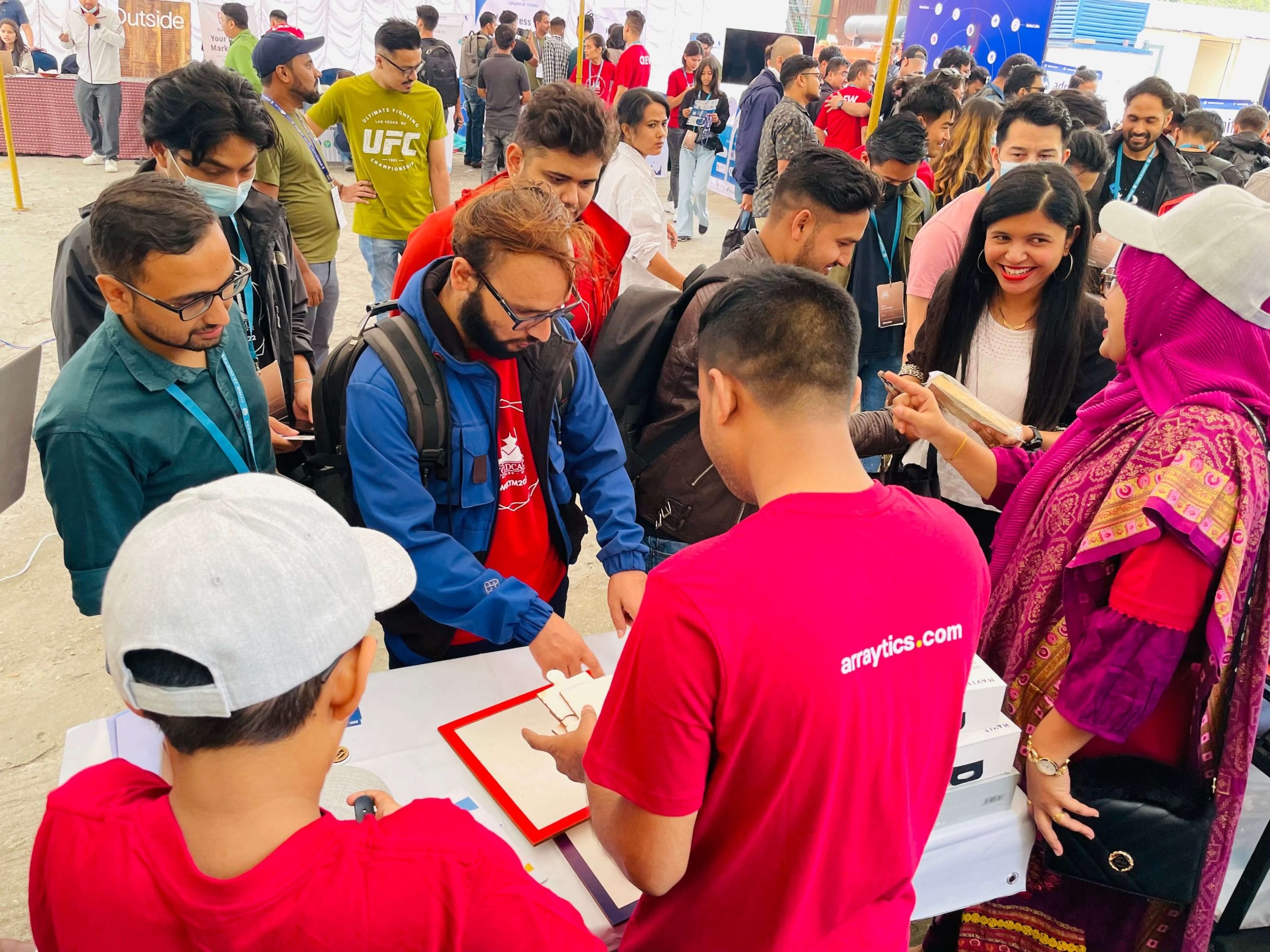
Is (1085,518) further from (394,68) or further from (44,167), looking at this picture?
(44,167)

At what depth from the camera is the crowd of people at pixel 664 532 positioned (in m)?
0.85

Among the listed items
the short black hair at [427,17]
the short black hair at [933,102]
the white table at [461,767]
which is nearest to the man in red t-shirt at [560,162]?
the white table at [461,767]

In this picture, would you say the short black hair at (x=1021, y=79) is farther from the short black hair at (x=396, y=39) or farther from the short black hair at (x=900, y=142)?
the short black hair at (x=396, y=39)

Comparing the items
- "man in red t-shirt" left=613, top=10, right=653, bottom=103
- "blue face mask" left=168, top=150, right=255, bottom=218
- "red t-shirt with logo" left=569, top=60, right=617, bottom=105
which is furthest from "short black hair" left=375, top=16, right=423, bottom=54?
"red t-shirt with logo" left=569, top=60, right=617, bottom=105

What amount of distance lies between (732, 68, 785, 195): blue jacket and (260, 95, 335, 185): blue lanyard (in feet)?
12.9

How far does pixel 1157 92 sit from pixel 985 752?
4.28 m

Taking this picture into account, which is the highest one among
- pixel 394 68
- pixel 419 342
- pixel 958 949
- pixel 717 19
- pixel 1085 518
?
pixel 717 19

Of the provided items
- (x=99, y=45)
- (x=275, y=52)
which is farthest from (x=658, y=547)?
(x=99, y=45)

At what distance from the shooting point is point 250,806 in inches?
33.7

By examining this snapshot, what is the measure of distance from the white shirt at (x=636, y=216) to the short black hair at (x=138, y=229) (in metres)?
2.38

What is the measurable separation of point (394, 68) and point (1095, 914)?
475 cm

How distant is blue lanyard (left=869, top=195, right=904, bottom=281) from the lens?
3.92 meters

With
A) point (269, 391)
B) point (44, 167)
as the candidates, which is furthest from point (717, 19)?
point (269, 391)

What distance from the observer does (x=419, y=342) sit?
1857mm
